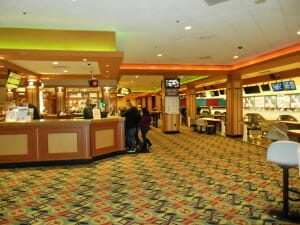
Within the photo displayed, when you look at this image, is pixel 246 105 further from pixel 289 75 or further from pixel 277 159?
pixel 277 159

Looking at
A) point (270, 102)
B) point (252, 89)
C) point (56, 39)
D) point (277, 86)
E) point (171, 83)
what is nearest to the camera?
point (56, 39)

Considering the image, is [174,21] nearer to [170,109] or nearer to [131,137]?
[131,137]

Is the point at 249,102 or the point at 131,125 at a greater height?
the point at 249,102

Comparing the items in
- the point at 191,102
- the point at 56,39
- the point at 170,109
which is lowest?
the point at 170,109

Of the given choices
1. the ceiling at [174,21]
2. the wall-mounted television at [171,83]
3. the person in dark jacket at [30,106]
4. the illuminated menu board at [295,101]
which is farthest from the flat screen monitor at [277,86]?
the person in dark jacket at [30,106]

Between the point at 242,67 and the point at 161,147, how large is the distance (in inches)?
193

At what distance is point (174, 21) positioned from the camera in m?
5.25

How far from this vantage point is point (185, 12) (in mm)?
4758

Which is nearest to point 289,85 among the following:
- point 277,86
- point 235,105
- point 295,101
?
point 277,86

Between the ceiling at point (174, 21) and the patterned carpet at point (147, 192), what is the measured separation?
10.4 feet

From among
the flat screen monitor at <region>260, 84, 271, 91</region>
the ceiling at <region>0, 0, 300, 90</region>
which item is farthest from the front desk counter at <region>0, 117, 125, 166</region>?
the flat screen monitor at <region>260, 84, 271, 91</region>

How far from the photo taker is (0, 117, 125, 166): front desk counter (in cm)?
571

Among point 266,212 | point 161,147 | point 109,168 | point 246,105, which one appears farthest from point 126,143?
point 246,105

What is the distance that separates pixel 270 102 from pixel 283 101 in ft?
3.38
